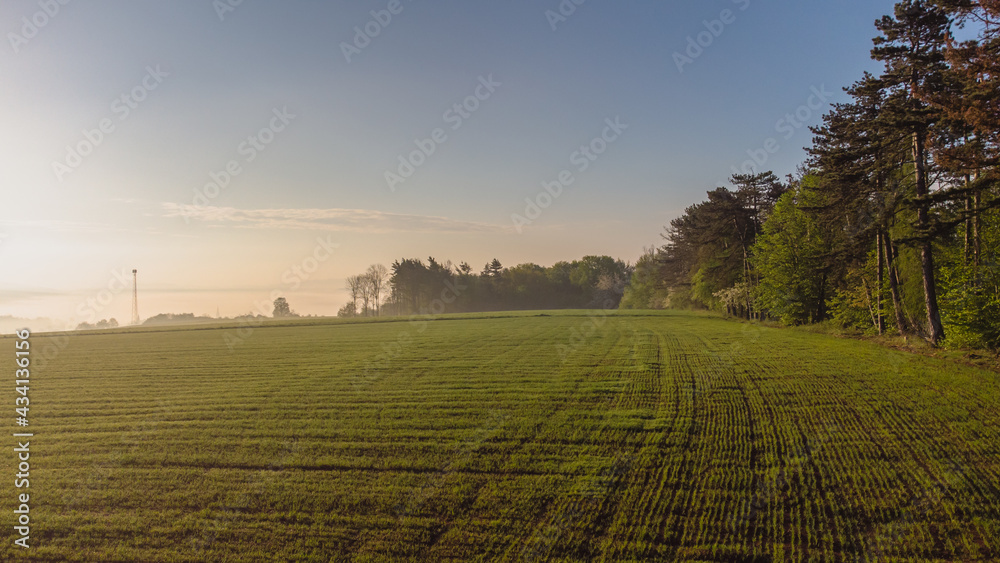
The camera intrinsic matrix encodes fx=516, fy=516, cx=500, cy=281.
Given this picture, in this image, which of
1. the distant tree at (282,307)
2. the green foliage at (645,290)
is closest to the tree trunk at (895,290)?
the green foliage at (645,290)

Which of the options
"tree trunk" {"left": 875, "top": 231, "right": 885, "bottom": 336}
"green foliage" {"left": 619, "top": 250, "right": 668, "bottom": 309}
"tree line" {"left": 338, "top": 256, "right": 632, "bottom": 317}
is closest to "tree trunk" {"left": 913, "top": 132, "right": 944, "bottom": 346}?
"tree trunk" {"left": 875, "top": 231, "right": 885, "bottom": 336}

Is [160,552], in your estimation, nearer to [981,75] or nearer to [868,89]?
A: [981,75]

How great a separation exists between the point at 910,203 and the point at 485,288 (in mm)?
99496

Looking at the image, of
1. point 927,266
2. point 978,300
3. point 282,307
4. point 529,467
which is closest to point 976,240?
point 927,266

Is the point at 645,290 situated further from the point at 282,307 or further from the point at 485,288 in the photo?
the point at 282,307

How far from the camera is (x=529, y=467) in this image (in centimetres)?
1034

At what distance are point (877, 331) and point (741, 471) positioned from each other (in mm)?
25700

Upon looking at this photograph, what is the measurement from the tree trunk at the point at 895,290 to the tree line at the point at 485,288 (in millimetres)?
90840

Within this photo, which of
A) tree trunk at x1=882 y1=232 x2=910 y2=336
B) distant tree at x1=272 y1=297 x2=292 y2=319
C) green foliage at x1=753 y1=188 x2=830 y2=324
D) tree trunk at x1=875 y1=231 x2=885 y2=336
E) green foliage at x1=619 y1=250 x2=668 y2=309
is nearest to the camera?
tree trunk at x1=882 y1=232 x2=910 y2=336

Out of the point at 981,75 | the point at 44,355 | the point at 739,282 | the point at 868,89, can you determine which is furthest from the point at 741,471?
the point at 739,282

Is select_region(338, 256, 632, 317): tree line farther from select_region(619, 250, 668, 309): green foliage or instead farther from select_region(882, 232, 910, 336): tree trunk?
select_region(882, 232, 910, 336): tree trunk

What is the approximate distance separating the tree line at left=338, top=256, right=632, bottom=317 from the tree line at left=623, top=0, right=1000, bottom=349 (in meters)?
78.3

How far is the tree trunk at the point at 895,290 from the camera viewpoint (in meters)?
25.7

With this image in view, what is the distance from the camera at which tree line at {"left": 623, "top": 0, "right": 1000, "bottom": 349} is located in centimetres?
1652
